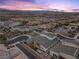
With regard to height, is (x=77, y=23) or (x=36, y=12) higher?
(x=36, y=12)

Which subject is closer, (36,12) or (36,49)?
(36,49)

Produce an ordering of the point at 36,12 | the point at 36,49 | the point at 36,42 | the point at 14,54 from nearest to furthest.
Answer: the point at 14,54
the point at 36,49
the point at 36,42
the point at 36,12

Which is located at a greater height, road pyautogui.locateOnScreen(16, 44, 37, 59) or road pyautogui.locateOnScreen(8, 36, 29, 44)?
road pyautogui.locateOnScreen(8, 36, 29, 44)

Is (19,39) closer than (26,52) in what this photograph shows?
No

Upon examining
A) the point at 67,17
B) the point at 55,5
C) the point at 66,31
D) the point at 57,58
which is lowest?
the point at 57,58

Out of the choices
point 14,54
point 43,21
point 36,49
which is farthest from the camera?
point 43,21

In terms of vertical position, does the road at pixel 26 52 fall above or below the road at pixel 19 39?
below

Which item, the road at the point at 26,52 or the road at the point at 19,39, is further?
the road at the point at 19,39

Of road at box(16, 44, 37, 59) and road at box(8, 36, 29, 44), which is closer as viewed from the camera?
road at box(16, 44, 37, 59)

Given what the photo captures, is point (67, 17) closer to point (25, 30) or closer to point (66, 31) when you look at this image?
point (66, 31)

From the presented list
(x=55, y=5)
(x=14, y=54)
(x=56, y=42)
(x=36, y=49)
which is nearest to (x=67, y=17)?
(x=55, y=5)
